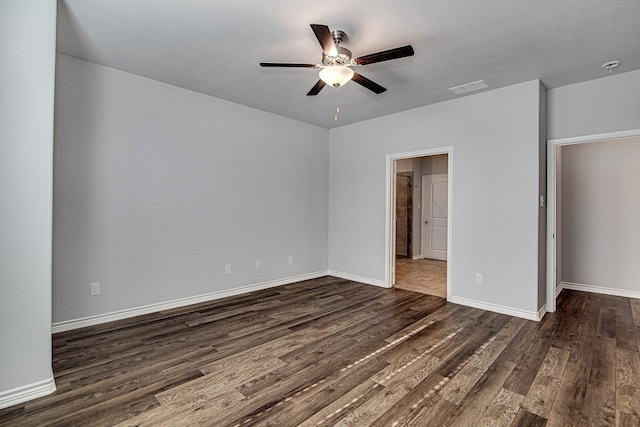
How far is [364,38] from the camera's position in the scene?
8.79ft

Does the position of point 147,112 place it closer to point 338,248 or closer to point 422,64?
point 422,64

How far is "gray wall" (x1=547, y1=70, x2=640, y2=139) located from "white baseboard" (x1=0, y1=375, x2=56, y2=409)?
17.5ft

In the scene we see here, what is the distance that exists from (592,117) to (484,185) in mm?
1287

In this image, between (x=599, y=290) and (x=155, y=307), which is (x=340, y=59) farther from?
(x=599, y=290)

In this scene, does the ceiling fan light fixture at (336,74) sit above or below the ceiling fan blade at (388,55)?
below

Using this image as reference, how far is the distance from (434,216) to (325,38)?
21.7 feet

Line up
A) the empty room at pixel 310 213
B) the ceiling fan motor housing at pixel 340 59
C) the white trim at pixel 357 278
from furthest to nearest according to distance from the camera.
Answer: the white trim at pixel 357 278
the ceiling fan motor housing at pixel 340 59
the empty room at pixel 310 213

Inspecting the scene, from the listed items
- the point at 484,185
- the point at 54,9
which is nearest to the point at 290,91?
the point at 54,9

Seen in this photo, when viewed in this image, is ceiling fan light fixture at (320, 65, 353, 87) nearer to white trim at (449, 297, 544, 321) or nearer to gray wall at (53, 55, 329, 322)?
gray wall at (53, 55, 329, 322)

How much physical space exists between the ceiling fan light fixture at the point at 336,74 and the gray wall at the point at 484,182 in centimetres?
227

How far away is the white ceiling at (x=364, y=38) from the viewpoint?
7.50 feet

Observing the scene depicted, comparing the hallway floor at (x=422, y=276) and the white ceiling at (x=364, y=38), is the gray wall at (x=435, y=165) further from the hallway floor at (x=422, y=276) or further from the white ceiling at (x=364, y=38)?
the white ceiling at (x=364, y=38)

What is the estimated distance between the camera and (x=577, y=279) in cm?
491

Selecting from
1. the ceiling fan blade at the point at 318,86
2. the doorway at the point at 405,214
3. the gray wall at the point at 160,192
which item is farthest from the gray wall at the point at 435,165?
the ceiling fan blade at the point at 318,86
